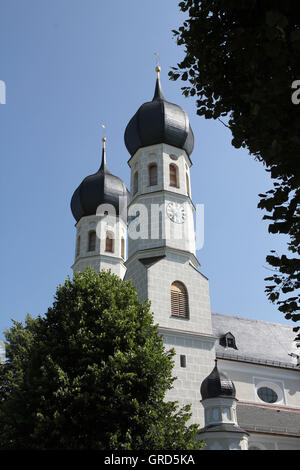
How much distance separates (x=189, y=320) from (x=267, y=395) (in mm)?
7093

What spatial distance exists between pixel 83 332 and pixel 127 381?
80.0 inches

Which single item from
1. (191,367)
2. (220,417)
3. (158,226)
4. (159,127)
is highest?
(159,127)

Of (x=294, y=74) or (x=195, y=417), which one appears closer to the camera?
(x=294, y=74)

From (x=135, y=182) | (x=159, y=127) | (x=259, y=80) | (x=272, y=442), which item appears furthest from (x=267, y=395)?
(x=259, y=80)

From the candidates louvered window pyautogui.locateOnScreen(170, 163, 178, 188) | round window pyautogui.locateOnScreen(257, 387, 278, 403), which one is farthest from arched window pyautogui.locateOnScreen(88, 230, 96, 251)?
round window pyautogui.locateOnScreen(257, 387, 278, 403)

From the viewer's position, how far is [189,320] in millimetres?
22219

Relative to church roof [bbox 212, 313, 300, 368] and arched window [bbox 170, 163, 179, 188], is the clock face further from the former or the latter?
church roof [bbox 212, 313, 300, 368]

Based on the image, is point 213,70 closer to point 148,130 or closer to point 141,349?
point 141,349

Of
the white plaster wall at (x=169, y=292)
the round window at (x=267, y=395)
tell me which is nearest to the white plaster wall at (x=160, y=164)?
the white plaster wall at (x=169, y=292)

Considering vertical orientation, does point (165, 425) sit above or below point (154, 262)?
below

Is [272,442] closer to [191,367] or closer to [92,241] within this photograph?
[191,367]

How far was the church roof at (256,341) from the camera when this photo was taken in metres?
26.3

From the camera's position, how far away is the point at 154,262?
2288cm

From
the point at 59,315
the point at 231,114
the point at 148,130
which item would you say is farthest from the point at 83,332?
the point at 148,130
